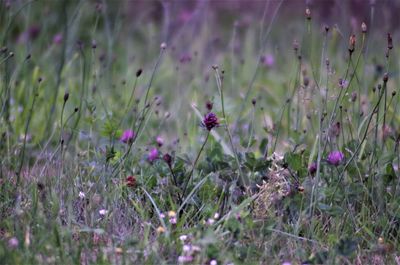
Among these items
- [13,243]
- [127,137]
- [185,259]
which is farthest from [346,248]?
[127,137]

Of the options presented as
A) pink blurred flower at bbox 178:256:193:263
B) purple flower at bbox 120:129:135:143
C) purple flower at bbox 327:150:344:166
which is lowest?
pink blurred flower at bbox 178:256:193:263

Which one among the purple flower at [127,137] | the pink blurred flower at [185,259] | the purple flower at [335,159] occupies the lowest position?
the pink blurred flower at [185,259]

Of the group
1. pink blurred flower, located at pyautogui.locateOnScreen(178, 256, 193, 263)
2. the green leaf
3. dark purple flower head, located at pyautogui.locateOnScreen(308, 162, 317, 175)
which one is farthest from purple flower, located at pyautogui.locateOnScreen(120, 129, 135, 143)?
the green leaf

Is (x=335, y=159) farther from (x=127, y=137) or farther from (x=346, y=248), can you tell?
(x=127, y=137)

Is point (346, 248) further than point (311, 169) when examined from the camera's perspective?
No

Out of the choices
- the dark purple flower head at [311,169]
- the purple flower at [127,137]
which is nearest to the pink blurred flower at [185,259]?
the dark purple flower head at [311,169]

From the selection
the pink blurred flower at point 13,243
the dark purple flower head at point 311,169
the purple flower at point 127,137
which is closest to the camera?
the pink blurred flower at point 13,243

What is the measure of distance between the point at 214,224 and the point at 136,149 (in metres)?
0.89

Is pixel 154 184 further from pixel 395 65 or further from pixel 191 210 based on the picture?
pixel 395 65

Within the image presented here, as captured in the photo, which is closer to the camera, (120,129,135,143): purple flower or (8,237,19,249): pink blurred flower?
(8,237,19,249): pink blurred flower

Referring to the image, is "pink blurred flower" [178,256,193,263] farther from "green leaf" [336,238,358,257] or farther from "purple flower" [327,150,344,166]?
"purple flower" [327,150,344,166]

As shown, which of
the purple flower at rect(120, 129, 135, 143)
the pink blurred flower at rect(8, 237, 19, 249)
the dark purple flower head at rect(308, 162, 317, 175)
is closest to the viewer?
the pink blurred flower at rect(8, 237, 19, 249)

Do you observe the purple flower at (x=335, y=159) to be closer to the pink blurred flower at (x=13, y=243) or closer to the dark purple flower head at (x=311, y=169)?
the dark purple flower head at (x=311, y=169)

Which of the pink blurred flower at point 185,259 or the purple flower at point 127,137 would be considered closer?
the pink blurred flower at point 185,259
